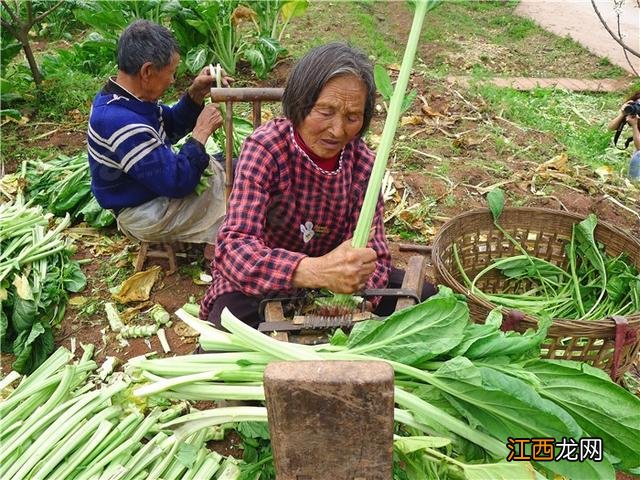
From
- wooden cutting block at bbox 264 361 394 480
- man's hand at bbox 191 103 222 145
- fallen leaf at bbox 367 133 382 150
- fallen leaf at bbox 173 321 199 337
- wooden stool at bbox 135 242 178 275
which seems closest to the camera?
wooden cutting block at bbox 264 361 394 480

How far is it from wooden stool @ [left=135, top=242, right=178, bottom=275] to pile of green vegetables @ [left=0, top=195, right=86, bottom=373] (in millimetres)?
362

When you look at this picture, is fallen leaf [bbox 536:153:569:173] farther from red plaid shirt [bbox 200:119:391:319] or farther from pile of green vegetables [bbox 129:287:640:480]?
pile of green vegetables [bbox 129:287:640:480]

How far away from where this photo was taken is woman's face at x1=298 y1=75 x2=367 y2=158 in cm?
204

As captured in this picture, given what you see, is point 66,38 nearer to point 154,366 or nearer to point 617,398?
point 154,366

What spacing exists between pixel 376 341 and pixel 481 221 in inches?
71.2

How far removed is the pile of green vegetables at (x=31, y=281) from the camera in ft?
9.94

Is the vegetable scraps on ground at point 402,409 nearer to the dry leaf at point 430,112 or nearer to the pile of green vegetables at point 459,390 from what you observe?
the pile of green vegetables at point 459,390

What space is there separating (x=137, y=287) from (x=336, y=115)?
2008mm

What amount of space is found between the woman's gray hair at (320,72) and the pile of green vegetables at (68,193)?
92.9 inches

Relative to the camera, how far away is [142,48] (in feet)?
9.77

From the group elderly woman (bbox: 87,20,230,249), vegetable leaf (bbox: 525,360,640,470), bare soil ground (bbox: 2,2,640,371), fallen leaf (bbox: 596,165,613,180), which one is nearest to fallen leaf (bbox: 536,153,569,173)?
bare soil ground (bbox: 2,2,640,371)

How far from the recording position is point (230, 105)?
9.11ft

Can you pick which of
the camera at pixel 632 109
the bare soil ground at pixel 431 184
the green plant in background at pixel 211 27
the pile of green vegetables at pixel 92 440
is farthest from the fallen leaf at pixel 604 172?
the pile of green vegetables at pixel 92 440

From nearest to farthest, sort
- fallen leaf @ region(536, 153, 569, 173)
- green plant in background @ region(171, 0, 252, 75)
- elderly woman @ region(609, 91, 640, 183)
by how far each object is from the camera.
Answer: elderly woman @ region(609, 91, 640, 183) < fallen leaf @ region(536, 153, 569, 173) < green plant in background @ region(171, 0, 252, 75)
